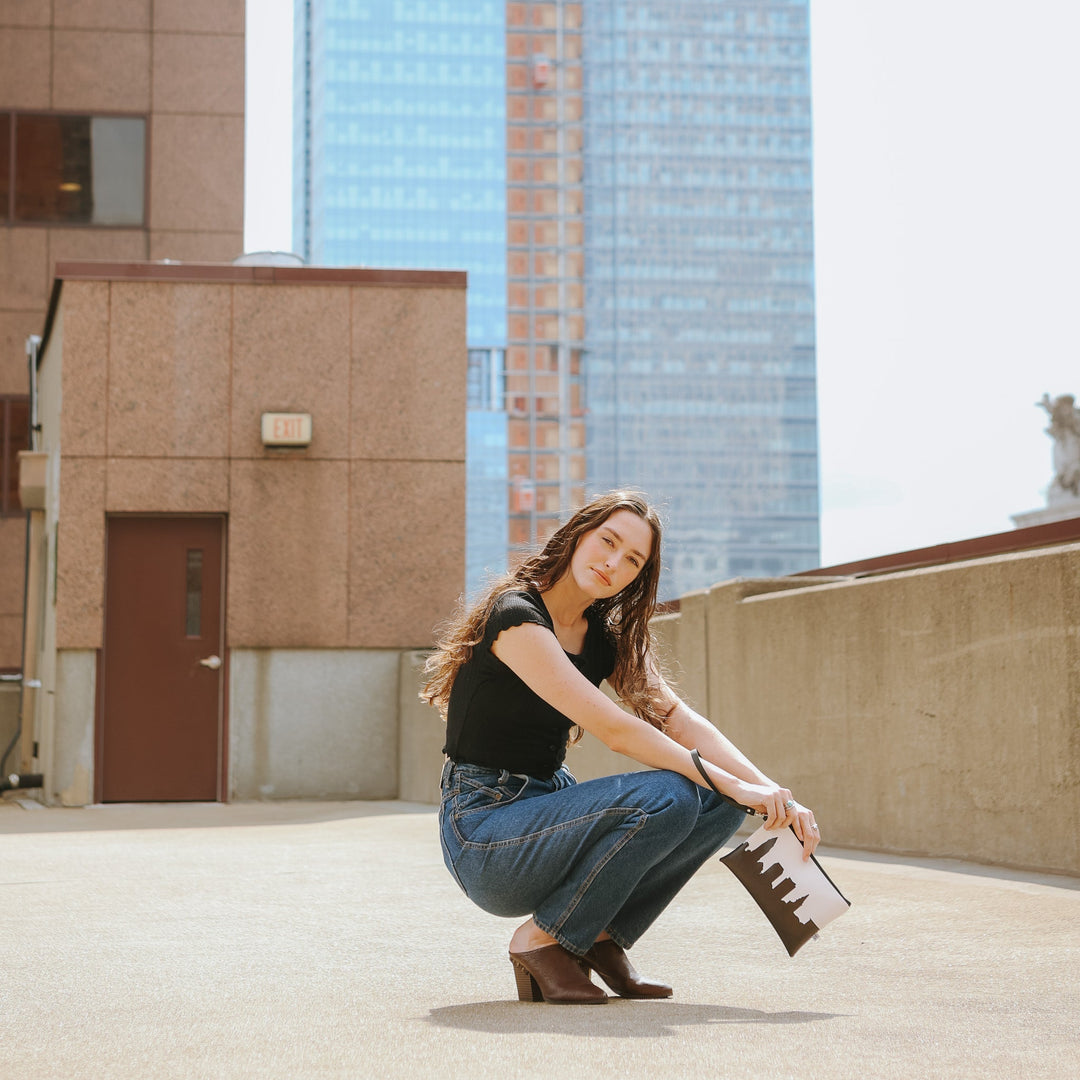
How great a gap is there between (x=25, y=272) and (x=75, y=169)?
1.42 metres

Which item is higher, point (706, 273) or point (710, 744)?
point (706, 273)

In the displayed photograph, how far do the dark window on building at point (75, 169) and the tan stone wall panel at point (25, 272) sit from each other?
A: 29 cm

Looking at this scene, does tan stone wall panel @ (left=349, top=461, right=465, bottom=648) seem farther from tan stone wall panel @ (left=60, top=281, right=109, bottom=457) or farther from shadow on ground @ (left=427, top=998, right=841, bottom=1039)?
shadow on ground @ (left=427, top=998, right=841, bottom=1039)

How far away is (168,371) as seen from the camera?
37.3ft

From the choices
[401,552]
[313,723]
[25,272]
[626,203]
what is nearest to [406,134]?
[626,203]

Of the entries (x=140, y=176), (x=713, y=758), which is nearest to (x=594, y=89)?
(x=140, y=176)

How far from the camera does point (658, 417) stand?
13225 centimetres

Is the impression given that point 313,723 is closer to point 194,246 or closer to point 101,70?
point 194,246

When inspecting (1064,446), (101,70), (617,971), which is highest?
(101,70)

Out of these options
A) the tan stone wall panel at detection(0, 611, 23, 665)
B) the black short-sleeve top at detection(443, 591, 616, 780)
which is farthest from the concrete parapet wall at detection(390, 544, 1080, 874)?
the tan stone wall panel at detection(0, 611, 23, 665)

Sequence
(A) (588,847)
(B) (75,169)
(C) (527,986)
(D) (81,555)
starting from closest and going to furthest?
(A) (588,847)
(C) (527,986)
(D) (81,555)
(B) (75,169)

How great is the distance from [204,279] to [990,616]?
294 inches

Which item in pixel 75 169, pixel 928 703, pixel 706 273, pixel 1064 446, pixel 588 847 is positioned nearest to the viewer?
pixel 588 847

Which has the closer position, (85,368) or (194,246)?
(85,368)
